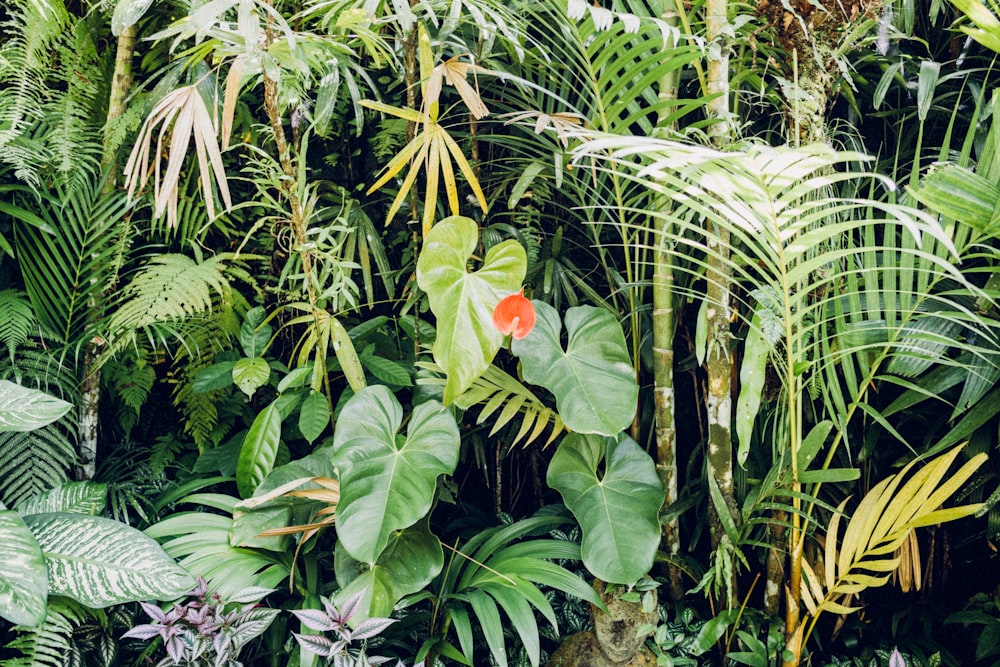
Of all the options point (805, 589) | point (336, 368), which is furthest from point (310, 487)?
point (805, 589)

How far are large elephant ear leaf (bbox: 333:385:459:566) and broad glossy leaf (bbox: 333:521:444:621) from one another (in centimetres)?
8

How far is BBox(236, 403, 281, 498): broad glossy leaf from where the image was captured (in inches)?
58.0

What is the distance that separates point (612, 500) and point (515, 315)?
0.46m

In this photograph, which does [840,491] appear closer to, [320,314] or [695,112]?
[695,112]

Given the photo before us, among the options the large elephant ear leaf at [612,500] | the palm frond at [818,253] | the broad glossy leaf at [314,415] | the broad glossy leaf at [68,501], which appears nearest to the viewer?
the palm frond at [818,253]

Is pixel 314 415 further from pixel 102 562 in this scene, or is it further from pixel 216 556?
pixel 102 562

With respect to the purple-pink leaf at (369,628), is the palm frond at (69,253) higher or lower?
higher

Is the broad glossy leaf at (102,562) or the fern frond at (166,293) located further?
the fern frond at (166,293)

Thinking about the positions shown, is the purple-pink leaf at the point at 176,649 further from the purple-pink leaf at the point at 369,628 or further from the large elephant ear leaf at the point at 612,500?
the large elephant ear leaf at the point at 612,500

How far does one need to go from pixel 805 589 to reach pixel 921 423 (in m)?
0.54

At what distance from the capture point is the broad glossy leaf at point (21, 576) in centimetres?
110

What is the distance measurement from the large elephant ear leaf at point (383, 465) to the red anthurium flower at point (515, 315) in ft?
0.91

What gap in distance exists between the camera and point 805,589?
52.2 inches

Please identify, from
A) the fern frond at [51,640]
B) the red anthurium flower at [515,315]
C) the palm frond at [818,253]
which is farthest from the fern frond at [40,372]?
the palm frond at [818,253]
